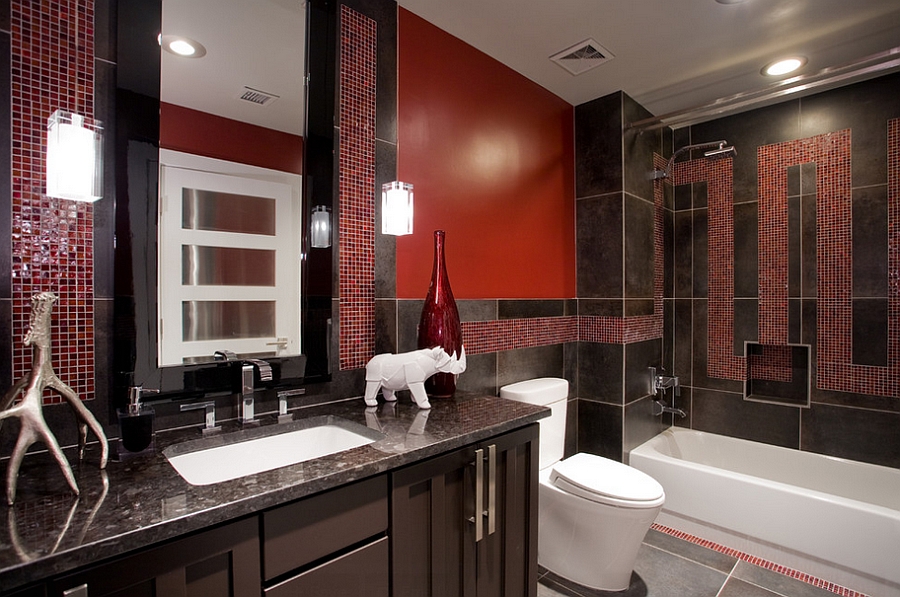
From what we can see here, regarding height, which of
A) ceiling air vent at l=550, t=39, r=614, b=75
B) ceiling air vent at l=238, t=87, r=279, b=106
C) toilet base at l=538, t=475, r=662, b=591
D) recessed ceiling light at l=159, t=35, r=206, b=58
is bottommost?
toilet base at l=538, t=475, r=662, b=591

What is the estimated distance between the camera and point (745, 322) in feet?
9.68

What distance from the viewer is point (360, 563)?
41.5 inches

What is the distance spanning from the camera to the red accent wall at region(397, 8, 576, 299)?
195 cm

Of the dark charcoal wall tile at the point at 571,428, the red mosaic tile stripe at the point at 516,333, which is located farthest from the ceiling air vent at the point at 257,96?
the dark charcoal wall tile at the point at 571,428

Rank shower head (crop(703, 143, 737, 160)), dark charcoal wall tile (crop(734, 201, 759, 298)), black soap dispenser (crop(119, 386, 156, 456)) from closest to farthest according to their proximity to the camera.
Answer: black soap dispenser (crop(119, 386, 156, 456)), shower head (crop(703, 143, 737, 160)), dark charcoal wall tile (crop(734, 201, 759, 298))

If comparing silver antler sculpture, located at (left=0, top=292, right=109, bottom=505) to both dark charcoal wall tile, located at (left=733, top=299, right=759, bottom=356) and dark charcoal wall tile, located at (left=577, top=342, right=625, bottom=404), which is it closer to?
dark charcoal wall tile, located at (left=577, top=342, right=625, bottom=404)

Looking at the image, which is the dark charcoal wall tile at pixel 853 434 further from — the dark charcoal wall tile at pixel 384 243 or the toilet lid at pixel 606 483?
the dark charcoal wall tile at pixel 384 243

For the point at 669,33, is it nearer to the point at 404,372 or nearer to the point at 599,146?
the point at 599,146

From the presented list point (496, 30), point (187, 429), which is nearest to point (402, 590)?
point (187, 429)

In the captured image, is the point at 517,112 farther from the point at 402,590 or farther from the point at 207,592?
the point at 207,592

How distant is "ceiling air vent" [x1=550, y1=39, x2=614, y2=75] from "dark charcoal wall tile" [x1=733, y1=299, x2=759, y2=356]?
177cm

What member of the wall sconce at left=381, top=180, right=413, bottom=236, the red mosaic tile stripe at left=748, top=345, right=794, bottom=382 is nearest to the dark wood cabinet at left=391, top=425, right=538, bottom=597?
the wall sconce at left=381, top=180, right=413, bottom=236

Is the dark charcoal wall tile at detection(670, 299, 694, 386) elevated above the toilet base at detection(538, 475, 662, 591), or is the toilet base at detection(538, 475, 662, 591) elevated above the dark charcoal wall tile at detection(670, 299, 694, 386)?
the dark charcoal wall tile at detection(670, 299, 694, 386)

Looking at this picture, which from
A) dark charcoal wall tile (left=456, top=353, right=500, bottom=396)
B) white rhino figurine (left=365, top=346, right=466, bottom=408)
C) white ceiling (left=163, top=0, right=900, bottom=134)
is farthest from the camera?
dark charcoal wall tile (left=456, top=353, right=500, bottom=396)
